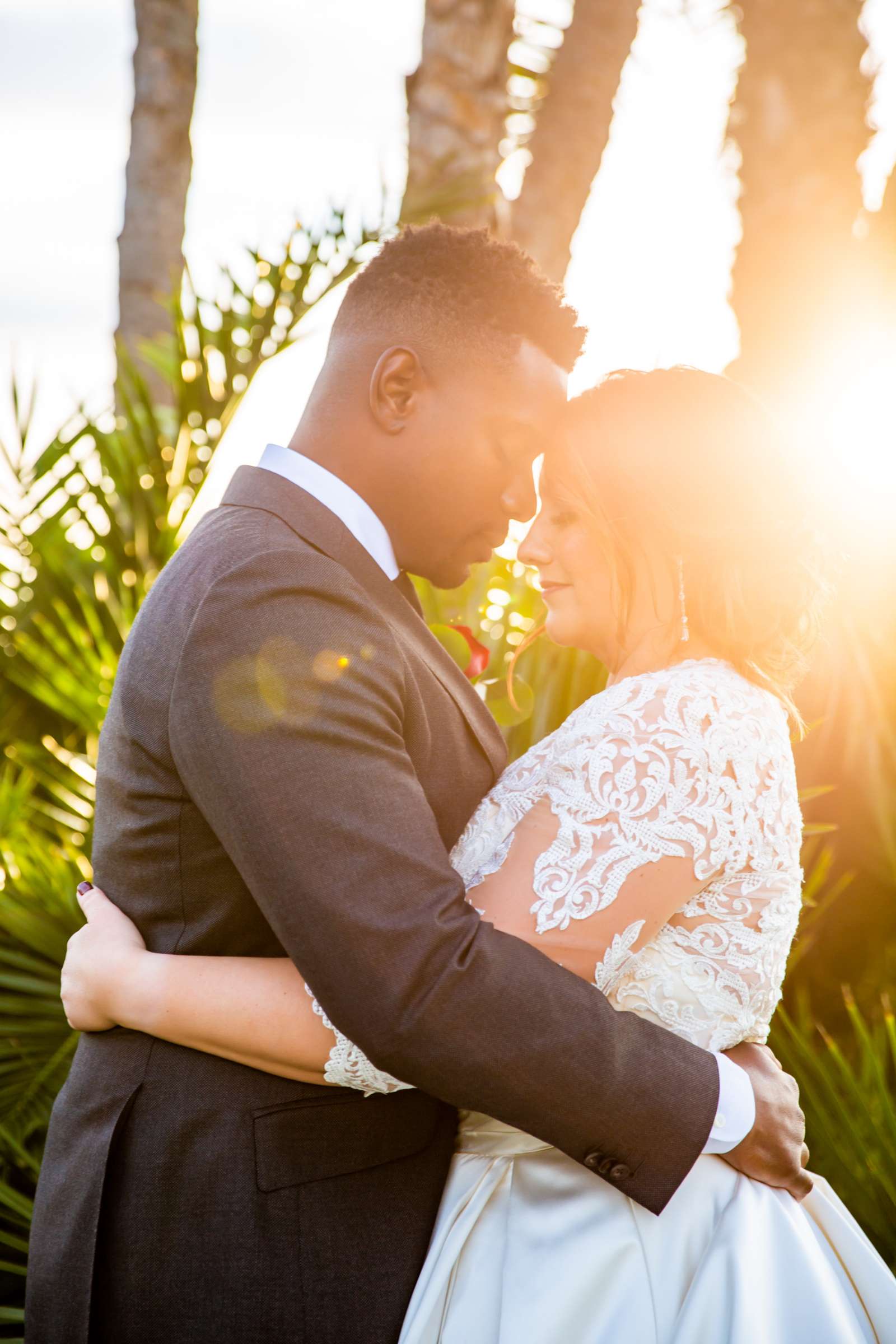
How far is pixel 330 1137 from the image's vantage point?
59.9 inches

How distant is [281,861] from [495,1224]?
69 centimetres

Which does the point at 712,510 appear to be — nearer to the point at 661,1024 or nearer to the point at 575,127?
the point at 661,1024

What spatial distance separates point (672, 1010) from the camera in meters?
→ 1.59

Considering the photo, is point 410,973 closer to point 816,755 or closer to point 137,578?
point 137,578

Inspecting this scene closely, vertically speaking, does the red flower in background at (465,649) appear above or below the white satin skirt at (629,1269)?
above

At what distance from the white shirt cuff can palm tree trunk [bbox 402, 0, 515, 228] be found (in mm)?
3071

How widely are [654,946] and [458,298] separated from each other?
112 cm

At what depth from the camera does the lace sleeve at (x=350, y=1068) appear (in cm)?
142

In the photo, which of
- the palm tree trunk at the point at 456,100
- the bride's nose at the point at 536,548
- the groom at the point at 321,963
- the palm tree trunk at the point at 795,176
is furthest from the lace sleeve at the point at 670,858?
the palm tree trunk at the point at 795,176

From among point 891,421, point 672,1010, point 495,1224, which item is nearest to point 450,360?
point 672,1010

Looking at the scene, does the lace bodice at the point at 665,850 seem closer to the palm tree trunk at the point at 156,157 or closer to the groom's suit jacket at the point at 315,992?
the groom's suit jacket at the point at 315,992

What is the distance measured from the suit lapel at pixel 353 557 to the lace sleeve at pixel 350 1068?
1.75 ft

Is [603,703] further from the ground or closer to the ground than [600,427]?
closer to the ground

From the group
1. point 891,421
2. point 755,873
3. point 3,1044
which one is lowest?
point 3,1044
